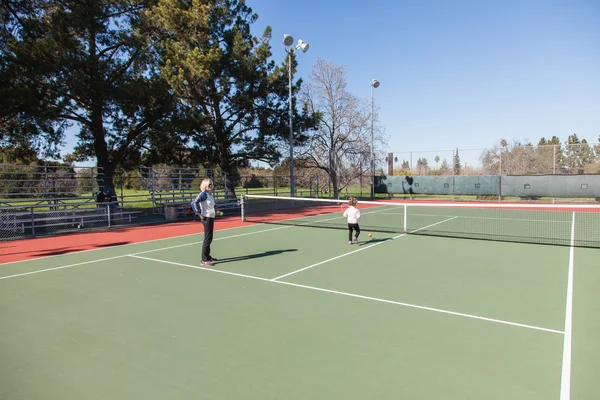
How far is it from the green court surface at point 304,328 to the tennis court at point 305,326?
21 millimetres

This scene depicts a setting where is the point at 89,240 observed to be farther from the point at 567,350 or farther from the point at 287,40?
the point at 287,40

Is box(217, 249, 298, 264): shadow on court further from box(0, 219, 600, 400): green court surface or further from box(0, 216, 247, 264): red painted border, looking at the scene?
box(0, 216, 247, 264): red painted border

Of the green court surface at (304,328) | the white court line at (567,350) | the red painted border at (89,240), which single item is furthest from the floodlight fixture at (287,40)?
the white court line at (567,350)

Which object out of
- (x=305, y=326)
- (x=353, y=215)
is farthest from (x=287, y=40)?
(x=305, y=326)

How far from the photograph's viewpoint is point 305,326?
4895mm

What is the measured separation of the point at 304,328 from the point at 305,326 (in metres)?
0.07

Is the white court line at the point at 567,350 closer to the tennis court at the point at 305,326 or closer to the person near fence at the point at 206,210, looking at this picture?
the tennis court at the point at 305,326

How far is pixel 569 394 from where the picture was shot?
331cm

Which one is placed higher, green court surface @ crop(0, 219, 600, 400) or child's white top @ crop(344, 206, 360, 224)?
child's white top @ crop(344, 206, 360, 224)

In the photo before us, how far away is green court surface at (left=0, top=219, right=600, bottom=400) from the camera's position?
352cm

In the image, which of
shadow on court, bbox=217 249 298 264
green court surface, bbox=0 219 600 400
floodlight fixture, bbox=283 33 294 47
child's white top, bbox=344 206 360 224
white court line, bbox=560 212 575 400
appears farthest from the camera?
floodlight fixture, bbox=283 33 294 47

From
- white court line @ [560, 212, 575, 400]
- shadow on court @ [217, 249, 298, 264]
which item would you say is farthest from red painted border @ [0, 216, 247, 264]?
white court line @ [560, 212, 575, 400]

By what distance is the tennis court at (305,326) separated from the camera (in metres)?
3.53

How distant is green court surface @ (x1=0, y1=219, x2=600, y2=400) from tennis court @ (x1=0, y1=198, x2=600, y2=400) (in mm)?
21
